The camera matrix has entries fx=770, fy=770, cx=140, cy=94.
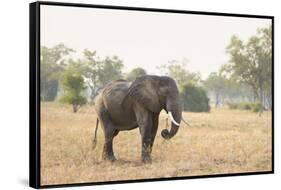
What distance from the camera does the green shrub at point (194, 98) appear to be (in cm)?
899

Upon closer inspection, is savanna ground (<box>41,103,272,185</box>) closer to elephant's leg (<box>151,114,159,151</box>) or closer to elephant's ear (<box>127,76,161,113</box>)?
elephant's leg (<box>151,114,159,151</box>)

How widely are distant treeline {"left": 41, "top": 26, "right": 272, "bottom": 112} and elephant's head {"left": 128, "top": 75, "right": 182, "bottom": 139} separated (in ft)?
0.33

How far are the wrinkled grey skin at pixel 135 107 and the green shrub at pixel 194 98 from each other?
0.86 ft

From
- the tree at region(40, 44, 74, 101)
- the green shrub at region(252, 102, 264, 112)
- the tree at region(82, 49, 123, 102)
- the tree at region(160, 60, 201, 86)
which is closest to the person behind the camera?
the tree at region(40, 44, 74, 101)

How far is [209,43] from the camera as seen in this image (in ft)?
30.4

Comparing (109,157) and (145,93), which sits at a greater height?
(145,93)

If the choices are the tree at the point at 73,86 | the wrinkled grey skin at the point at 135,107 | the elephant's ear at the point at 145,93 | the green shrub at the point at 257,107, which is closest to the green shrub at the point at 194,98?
the wrinkled grey skin at the point at 135,107

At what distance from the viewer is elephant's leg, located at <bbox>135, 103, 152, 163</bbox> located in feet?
28.5

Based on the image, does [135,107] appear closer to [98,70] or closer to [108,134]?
[108,134]

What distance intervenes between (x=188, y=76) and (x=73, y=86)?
1447mm

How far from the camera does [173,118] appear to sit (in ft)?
28.9

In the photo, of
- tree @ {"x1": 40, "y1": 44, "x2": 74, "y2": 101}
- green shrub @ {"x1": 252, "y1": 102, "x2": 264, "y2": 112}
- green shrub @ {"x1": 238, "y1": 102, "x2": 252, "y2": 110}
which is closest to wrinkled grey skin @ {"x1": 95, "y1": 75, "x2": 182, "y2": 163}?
tree @ {"x1": 40, "y1": 44, "x2": 74, "y2": 101}

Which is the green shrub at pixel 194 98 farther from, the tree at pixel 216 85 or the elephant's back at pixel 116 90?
the elephant's back at pixel 116 90

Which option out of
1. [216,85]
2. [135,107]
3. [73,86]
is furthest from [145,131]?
[216,85]
